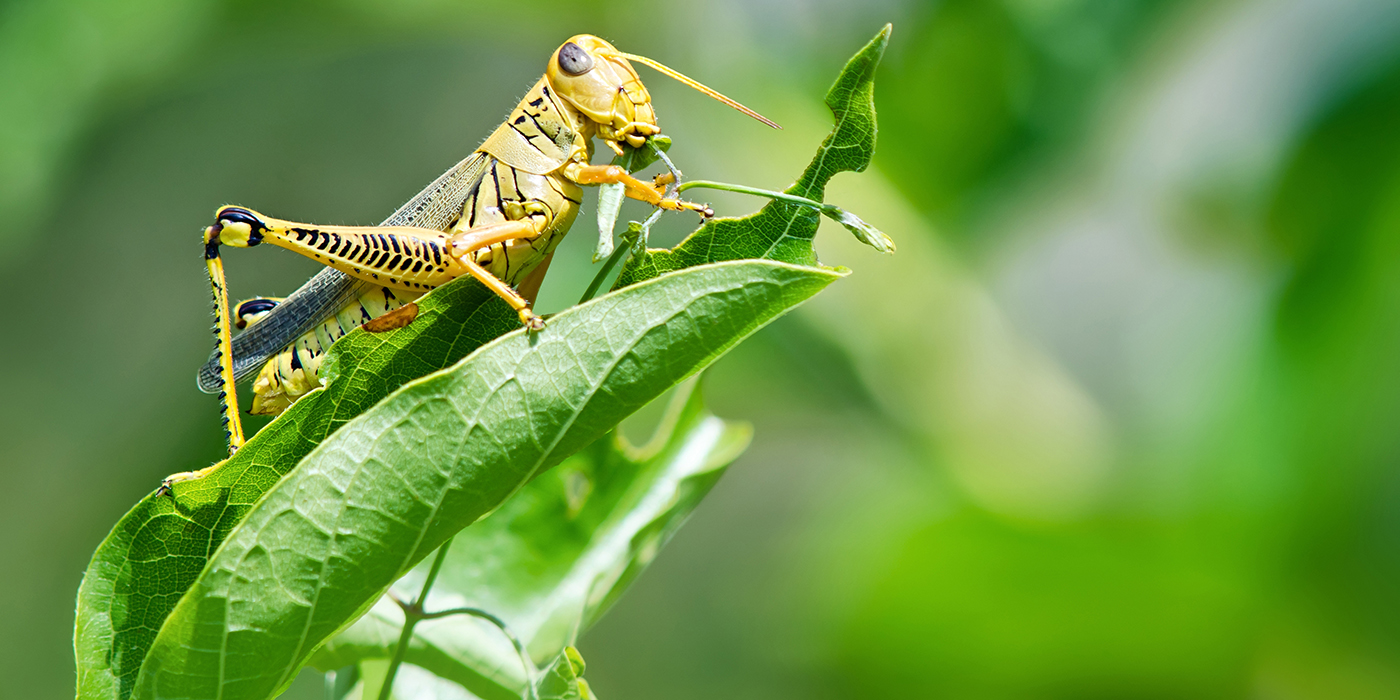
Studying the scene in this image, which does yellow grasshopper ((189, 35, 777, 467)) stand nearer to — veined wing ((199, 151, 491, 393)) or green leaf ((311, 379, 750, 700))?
veined wing ((199, 151, 491, 393))

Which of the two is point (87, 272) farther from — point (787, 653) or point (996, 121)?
point (996, 121)

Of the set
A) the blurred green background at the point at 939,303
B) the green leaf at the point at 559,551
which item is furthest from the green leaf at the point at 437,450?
the blurred green background at the point at 939,303

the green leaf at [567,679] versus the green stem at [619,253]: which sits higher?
the green stem at [619,253]

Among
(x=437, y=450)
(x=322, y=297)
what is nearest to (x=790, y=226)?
(x=437, y=450)

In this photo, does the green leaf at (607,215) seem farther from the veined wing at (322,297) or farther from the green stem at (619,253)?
the veined wing at (322,297)

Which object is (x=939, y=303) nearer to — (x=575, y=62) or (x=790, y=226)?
(x=575, y=62)
